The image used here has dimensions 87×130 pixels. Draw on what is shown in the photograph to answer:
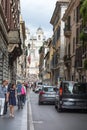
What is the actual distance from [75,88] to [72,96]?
1.72ft

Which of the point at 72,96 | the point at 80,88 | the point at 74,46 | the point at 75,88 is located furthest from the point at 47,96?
the point at 74,46

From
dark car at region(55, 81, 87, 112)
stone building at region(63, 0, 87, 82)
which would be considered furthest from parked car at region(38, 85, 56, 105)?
stone building at region(63, 0, 87, 82)

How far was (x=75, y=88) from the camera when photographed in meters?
28.8

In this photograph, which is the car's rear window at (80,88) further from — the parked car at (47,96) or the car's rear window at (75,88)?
the parked car at (47,96)

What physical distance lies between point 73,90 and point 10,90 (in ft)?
20.5

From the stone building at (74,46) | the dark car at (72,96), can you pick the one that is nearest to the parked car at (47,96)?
the dark car at (72,96)

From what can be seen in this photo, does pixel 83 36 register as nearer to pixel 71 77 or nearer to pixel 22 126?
pixel 22 126

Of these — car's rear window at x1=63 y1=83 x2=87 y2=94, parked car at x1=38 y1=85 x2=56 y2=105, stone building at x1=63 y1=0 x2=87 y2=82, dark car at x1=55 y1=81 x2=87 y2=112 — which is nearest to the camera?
dark car at x1=55 y1=81 x2=87 y2=112

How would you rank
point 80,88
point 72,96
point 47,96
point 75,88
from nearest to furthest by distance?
point 72,96 → point 75,88 → point 80,88 → point 47,96

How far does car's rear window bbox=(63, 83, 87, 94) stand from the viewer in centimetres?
2883

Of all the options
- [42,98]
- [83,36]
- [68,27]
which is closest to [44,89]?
[42,98]

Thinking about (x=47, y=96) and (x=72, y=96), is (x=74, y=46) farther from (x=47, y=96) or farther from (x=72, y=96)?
(x=72, y=96)

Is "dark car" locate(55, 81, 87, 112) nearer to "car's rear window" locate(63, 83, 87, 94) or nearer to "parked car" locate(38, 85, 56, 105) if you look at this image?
"car's rear window" locate(63, 83, 87, 94)

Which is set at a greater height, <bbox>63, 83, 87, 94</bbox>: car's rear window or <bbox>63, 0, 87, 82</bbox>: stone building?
<bbox>63, 0, 87, 82</bbox>: stone building
